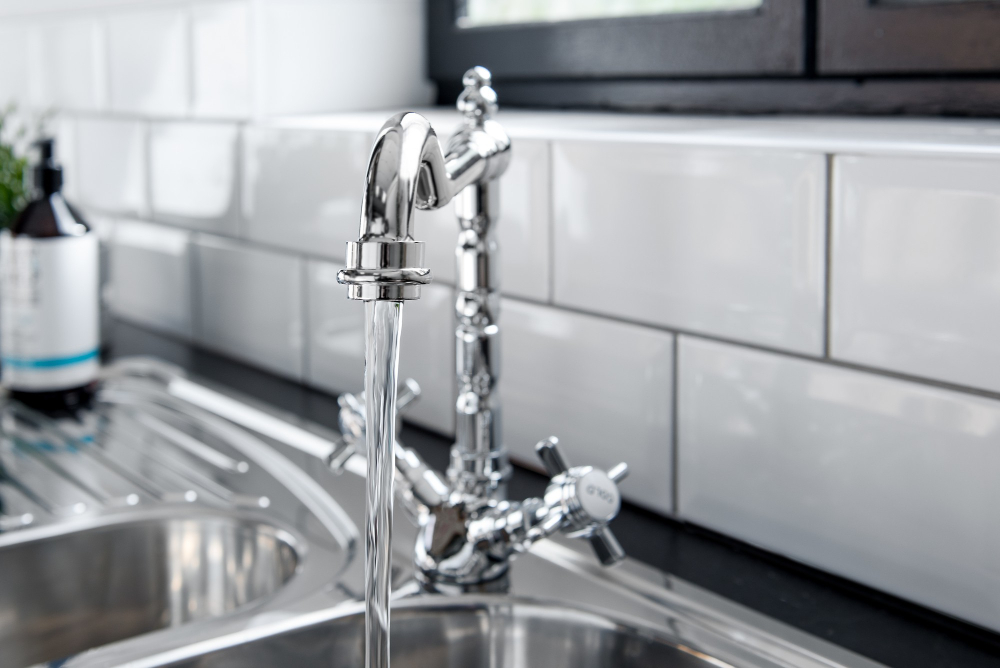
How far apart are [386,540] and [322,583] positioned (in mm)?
228

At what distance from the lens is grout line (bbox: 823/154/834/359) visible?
615 mm

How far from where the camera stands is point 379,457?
480 mm

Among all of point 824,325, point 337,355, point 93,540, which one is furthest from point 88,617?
point 824,325

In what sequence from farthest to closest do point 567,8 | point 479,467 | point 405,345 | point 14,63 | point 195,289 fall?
point 14,63, point 195,289, point 567,8, point 405,345, point 479,467

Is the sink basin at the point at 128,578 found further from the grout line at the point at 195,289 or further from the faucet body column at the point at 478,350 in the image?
the grout line at the point at 195,289

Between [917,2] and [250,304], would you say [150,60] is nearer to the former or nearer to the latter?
[250,304]

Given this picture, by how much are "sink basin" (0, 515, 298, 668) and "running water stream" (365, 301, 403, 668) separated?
283 mm

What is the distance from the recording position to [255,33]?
3.62ft

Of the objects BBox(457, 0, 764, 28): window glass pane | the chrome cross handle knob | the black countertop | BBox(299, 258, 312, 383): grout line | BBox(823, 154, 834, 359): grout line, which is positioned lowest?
the black countertop

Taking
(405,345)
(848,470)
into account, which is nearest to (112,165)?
(405,345)

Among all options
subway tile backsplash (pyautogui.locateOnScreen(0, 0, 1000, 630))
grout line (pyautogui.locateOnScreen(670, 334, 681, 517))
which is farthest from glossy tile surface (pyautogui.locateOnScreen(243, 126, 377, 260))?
grout line (pyautogui.locateOnScreen(670, 334, 681, 517))

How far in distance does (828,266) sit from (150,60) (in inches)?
38.7

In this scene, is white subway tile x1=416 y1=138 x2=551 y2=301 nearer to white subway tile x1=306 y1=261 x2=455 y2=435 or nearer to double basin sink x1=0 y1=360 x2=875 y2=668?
white subway tile x1=306 y1=261 x2=455 y2=435

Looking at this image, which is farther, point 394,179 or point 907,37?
point 907,37
